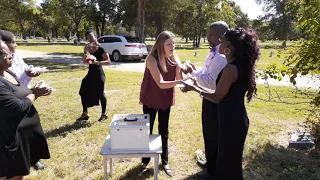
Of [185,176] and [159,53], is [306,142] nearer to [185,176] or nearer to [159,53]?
[185,176]

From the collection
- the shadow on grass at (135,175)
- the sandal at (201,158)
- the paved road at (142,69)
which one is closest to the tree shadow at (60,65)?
the paved road at (142,69)

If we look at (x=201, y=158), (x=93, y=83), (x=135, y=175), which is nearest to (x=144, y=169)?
(x=135, y=175)

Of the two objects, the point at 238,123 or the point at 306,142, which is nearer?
the point at 238,123

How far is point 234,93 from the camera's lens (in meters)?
2.55

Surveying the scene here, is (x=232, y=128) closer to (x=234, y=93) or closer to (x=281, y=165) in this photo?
(x=234, y=93)

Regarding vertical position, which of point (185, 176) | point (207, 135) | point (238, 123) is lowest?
point (185, 176)

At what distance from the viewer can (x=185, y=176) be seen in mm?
3762

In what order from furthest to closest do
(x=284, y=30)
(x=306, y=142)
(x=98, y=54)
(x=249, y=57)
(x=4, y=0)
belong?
1. (x=284, y=30)
2. (x=4, y=0)
3. (x=98, y=54)
4. (x=306, y=142)
5. (x=249, y=57)

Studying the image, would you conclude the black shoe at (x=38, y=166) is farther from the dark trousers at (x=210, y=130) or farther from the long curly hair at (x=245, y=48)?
the long curly hair at (x=245, y=48)

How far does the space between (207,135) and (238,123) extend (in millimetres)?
922

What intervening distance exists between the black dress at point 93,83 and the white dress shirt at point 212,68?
8.77 feet

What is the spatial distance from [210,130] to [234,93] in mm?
988

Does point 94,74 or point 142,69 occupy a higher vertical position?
point 94,74

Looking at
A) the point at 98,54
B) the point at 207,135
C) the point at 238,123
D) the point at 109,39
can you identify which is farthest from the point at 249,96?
the point at 109,39
